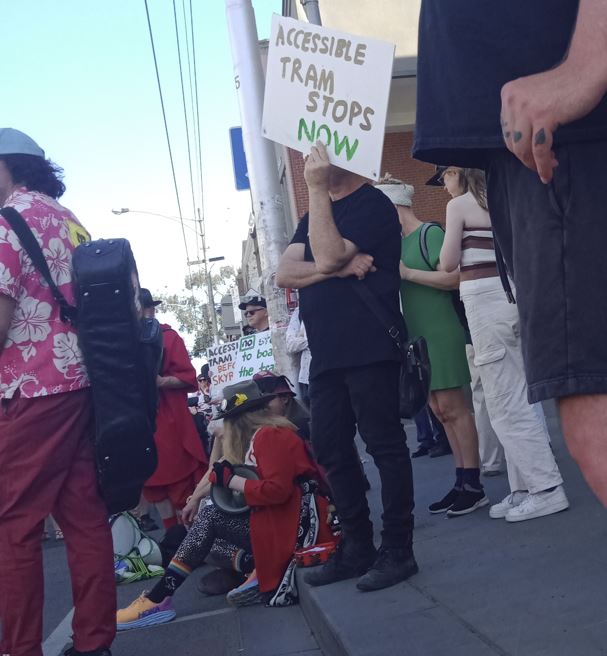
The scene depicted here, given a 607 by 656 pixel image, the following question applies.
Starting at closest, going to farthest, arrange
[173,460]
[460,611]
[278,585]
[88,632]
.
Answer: [460,611]
[88,632]
[278,585]
[173,460]

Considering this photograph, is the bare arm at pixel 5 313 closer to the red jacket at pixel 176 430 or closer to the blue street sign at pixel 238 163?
the red jacket at pixel 176 430

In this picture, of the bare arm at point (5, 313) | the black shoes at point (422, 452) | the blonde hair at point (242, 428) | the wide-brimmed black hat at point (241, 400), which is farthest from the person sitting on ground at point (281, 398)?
the black shoes at point (422, 452)

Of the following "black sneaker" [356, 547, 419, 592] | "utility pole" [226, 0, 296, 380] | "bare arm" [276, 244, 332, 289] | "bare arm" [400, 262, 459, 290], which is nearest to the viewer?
"black sneaker" [356, 547, 419, 592]

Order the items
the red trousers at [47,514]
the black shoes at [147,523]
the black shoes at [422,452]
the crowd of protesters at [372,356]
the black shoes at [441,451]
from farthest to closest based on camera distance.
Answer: the black shoes at [147,523], the black shoes at [422,452], the black shoes at [441,451], the red trousers at [47,514], the crowd of protesters at [372,356]

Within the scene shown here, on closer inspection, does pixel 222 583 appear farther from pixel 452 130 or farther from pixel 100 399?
pixel 452 130

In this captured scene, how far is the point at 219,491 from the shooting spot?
4801 mm

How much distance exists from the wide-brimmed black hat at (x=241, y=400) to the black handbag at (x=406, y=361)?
1198 mm

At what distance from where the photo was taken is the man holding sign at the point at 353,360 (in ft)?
12.7

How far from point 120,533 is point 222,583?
1.09m

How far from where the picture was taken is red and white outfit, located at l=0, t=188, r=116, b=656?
339 cm

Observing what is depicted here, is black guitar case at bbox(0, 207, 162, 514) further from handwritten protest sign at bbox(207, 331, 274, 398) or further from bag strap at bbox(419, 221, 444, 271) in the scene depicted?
handwritten protest sign at bbox(207, 331, 274, 398)

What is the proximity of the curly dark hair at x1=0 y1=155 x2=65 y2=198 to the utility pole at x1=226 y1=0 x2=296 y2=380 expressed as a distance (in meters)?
3.24

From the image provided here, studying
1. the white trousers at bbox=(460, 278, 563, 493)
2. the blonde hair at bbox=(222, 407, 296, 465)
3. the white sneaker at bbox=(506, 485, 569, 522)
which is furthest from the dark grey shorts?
the blonde hair at bbox=(222, 407, 296, 465)

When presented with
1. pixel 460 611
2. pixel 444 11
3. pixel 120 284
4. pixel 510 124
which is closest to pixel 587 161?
pixel 510 124
